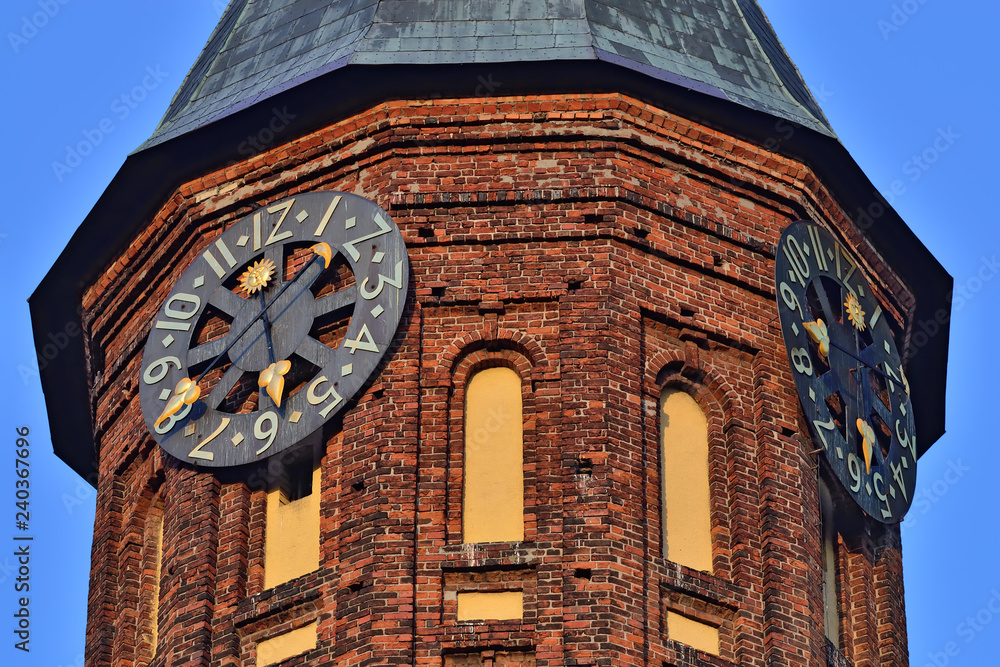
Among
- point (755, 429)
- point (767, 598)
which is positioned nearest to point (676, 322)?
point (755, 429)

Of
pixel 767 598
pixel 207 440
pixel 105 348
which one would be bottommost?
pixel 767 598

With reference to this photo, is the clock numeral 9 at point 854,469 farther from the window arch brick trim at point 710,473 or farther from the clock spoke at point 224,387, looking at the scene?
the clock spoke at point 224,387

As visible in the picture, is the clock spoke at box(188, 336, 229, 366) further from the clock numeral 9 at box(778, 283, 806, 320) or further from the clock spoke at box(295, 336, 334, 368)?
the clock numeral 9 at box(778, 283, 806, 320)

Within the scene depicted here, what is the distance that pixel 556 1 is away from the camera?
88.6 ft

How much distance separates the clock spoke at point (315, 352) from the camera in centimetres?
2473

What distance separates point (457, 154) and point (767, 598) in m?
5.29

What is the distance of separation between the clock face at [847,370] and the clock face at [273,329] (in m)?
3.92

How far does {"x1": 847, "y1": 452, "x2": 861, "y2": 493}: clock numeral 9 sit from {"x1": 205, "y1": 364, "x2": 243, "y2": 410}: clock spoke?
5888 millimetres

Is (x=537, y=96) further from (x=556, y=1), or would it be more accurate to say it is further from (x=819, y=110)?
(x=819, y=110)

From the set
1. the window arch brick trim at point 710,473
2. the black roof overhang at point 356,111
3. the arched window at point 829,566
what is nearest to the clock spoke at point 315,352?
the black roof overhang at point 356,111

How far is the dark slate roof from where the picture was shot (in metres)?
26.2

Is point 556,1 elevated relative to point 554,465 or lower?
elevated

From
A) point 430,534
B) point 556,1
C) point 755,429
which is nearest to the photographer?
point 430,534

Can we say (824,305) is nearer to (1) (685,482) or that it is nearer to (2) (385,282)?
(1) (685,482)
